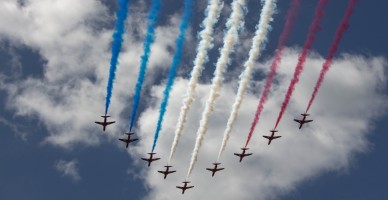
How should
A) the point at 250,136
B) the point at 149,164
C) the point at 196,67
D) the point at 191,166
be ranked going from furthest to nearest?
the point at 149,164
the point at 191,166
the point at 250,136
the point at 196,67

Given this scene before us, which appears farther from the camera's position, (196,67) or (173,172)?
(173,172)

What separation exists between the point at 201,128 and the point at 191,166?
7071mm

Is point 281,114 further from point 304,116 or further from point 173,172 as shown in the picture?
point 173,172

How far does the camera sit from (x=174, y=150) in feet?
199

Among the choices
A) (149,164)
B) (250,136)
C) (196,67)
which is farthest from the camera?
(149,164)

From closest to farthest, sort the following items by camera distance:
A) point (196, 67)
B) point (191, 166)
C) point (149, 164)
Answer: point (196, 67)
point (191, 166)
point (149, 164)

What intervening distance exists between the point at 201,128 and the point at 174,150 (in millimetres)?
3508

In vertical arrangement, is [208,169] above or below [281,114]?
above

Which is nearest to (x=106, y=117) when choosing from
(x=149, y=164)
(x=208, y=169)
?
(x=149, y=164)

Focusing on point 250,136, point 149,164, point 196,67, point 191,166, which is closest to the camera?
point 196,67

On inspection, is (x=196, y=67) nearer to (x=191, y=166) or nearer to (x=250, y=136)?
(x=250, y=136)

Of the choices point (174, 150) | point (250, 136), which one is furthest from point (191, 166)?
point (250, 136)

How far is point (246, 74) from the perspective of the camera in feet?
178

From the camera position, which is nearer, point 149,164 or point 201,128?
point 201,128
